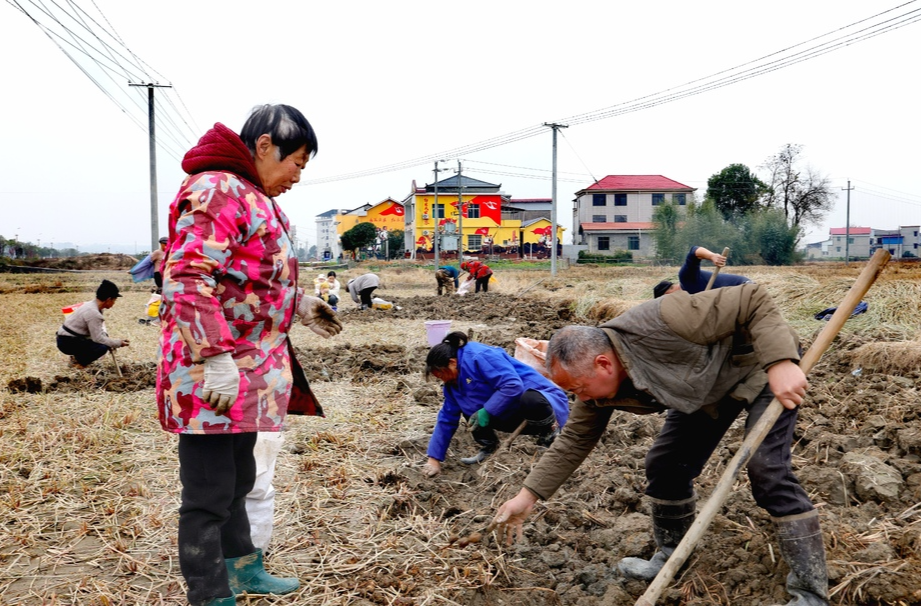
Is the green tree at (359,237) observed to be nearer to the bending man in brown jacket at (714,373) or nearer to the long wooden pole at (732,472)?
the bending man in brown jacket at (714,373)

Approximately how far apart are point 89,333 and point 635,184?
50.4 metres

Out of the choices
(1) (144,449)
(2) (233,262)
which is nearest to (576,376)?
(2) (233,262)

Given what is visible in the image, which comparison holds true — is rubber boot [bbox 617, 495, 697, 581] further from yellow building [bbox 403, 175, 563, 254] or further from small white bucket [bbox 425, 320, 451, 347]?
yellow building [bbox 403, 175, 563, 254]

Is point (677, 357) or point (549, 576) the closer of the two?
point (677, 357)

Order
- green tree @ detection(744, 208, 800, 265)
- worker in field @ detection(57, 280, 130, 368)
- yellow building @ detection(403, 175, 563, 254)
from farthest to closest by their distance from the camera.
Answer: yellow building @ detection(403, 175, 563, 254) → green tree @ detection(744, 208, 800, 265) → worker in field @ detection(57, 280, 130, 368)

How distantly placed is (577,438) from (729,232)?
3530 centimetres

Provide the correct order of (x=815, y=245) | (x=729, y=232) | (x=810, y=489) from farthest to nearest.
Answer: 1. (x=815, y=245)
2. (x=729, y=232)
3. (x=810, y=489)

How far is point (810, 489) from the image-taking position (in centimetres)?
323

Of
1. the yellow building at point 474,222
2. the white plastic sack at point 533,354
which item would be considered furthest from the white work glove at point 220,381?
the yellow building at point 474,222

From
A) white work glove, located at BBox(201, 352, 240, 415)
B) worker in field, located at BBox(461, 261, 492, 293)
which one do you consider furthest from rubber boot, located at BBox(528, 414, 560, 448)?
worker in field, located at BBox(461, 261, 492, 293)

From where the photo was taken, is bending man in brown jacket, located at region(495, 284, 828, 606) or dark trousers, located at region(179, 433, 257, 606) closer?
dark trousers, located at region(179, 433, 257, 606)

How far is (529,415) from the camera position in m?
4.31

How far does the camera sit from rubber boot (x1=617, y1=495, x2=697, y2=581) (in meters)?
2.71

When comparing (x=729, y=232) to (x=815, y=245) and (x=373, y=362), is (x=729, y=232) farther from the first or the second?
(x=815, y=245)
